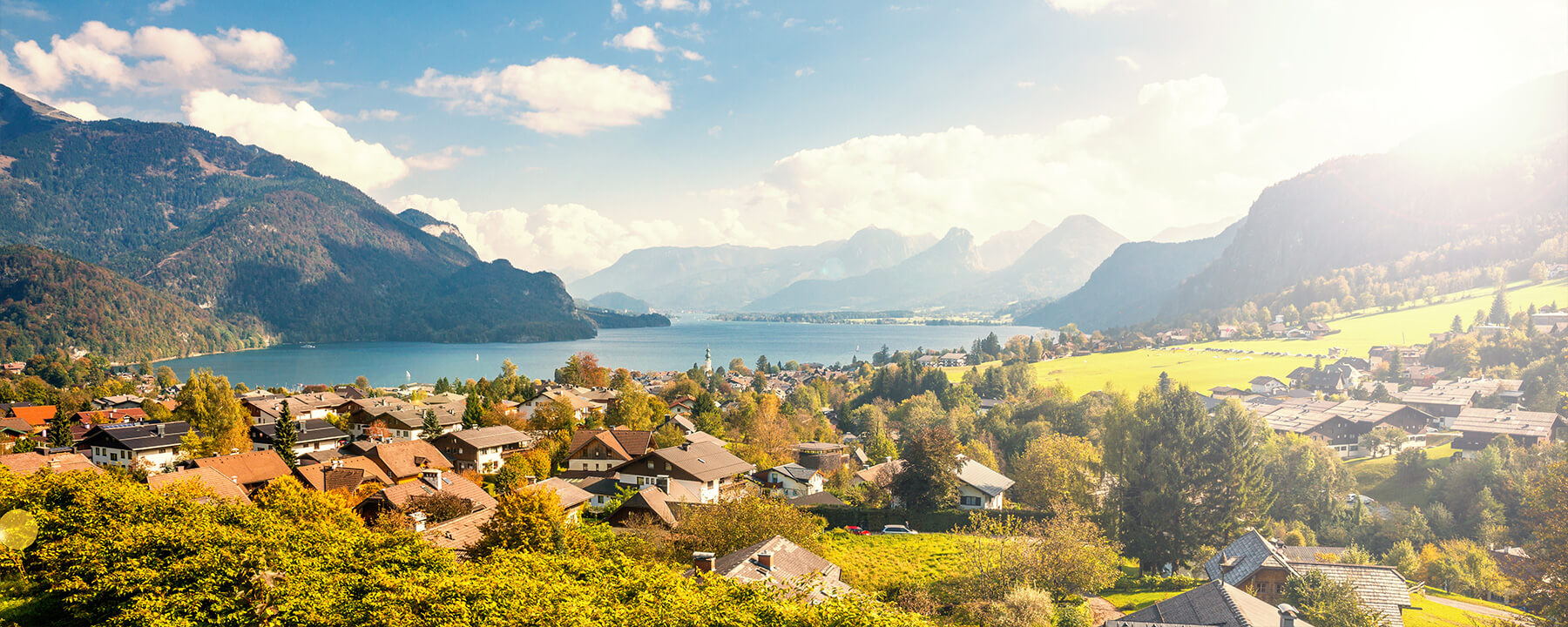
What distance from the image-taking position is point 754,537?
25.2 meters

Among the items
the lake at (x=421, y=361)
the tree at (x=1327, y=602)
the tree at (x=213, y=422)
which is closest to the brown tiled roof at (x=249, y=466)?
the tree at (x=213, y=422)

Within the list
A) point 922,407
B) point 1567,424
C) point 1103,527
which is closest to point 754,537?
point 1103,527

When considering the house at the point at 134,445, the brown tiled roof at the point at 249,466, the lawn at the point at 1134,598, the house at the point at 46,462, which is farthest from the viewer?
the house at the point at 134,445

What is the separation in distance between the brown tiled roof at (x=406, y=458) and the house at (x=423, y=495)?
4.62m

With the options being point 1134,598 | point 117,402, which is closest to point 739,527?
point 1134,598

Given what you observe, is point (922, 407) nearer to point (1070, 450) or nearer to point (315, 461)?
point (1070, 450)

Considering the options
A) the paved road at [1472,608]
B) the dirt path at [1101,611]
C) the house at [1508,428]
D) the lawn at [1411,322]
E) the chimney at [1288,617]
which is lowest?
the paved road at [1472,608]

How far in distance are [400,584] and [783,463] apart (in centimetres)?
3840

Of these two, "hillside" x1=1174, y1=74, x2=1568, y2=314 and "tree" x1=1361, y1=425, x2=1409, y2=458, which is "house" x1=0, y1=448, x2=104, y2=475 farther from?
"hillside" x1=1174, y1=74, x2=1568, y2=314

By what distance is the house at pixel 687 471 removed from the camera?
40781mm

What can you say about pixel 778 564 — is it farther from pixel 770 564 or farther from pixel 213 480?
pixel 213 480

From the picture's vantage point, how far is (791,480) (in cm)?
4456

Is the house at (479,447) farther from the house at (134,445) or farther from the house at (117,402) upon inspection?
the house at (117,402)

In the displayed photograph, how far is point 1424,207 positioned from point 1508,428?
122724 mm
